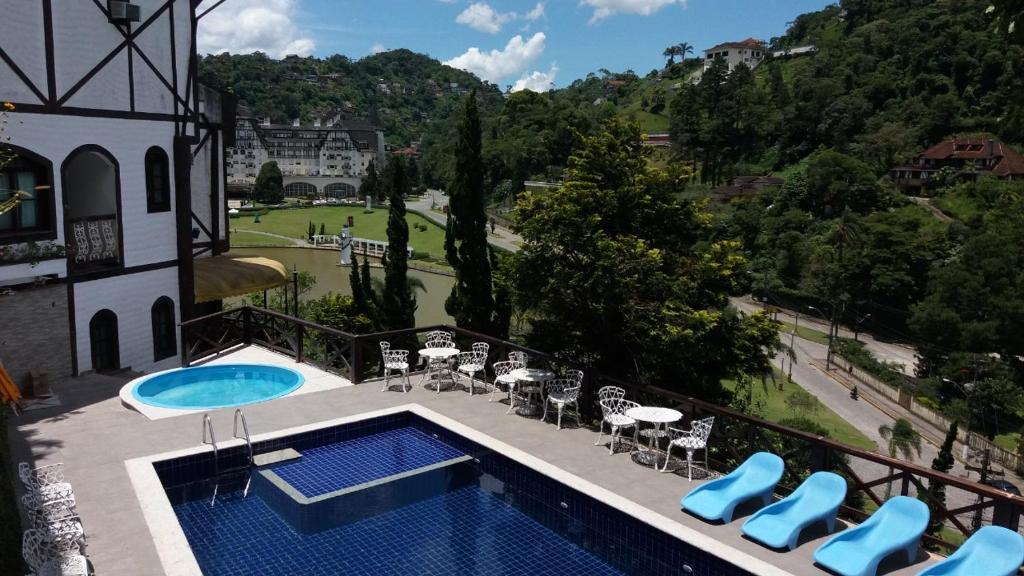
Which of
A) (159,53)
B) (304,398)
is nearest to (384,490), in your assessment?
(304,398)

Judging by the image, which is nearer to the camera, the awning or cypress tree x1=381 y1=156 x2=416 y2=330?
the awning

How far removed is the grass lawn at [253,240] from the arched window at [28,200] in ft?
202

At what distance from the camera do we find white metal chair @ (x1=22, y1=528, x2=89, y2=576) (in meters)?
5.93

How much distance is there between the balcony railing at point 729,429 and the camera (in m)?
7.64

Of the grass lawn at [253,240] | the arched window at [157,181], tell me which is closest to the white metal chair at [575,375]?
the arched window at [157,181]

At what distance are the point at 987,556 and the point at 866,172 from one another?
2990 inches

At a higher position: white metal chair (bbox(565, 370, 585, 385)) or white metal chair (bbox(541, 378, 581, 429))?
white metal chair (bbox(565, 370, 585, 385))

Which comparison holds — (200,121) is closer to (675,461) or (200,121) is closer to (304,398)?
(304,398)

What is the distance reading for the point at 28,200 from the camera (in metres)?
13.7

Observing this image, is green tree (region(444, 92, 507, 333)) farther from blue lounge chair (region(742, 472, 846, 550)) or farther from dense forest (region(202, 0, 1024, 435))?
blue lounge chair (region(742, 472, 846, 550))

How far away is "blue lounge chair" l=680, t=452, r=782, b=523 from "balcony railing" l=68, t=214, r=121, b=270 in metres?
Result: 12.2

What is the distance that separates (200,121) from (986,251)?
2077 inches

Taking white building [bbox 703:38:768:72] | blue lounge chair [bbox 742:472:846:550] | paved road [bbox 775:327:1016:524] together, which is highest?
white building [bbox 703:38:768:72]

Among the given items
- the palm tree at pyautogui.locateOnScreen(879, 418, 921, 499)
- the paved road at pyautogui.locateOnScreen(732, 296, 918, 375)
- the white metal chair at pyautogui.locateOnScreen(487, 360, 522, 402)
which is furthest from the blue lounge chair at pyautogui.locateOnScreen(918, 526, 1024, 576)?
the paved road at pyautogui.locateOnScreen(732, 296, 918, 375)
